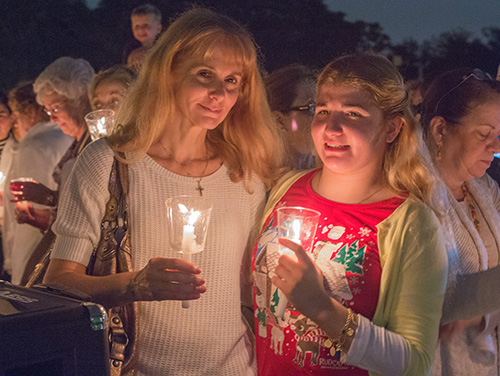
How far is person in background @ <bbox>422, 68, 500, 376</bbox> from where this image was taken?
106 inches

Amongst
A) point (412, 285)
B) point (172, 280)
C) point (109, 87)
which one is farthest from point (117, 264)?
point (109, 87)

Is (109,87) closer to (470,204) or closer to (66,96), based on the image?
(66,96)

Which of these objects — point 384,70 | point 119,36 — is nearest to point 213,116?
point 384,70

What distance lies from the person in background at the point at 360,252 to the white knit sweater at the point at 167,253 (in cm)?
13

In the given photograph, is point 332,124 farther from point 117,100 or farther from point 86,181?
point 117,100

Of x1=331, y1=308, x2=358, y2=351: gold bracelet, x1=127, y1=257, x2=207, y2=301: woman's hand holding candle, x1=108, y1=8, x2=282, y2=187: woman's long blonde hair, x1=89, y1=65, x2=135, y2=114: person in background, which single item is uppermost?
x1=89, y1=65, x2=135, y2=114: person in background

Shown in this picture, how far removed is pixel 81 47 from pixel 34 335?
1846 cm

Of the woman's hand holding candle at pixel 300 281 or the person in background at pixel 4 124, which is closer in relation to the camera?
the woman's hand holding candle at pixel 300 281

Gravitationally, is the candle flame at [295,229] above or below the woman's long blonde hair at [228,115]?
below

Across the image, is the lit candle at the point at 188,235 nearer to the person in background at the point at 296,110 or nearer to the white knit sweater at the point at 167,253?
the white knit sweater at the point at 167,253

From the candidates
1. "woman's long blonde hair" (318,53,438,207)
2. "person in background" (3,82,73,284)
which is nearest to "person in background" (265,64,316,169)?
"woman's long blonde hair" (318,53,438,207)

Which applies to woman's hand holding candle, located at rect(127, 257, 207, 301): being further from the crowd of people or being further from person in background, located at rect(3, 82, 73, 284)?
person in background, located at rect(3, 82, 73, 284)

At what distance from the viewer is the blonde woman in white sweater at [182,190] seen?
2.41m

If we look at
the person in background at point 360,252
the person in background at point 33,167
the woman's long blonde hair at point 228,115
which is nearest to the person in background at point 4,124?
the person in background at point 33,167
